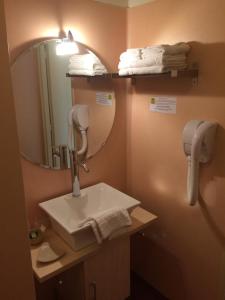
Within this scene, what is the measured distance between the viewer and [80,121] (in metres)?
1.74

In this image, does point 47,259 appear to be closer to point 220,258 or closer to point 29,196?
point 29,196

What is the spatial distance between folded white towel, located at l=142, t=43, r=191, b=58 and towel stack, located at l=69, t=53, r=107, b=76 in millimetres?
367

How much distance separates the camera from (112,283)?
1.60m

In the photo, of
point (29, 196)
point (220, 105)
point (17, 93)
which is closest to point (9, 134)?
point (17, 93)

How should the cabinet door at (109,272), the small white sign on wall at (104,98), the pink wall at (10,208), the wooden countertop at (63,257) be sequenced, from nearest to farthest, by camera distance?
the pink wall at (10,208) < the wooden countertop at (63,257) < the cabinet door at (109,272) < the small white sign on wall at (104,98)

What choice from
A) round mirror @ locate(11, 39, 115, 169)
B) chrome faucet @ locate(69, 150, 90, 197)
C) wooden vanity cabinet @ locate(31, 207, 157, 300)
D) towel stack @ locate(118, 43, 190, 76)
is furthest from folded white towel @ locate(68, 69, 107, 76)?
wooden vanity cabinet @ locate(31, 207, 157, 300)

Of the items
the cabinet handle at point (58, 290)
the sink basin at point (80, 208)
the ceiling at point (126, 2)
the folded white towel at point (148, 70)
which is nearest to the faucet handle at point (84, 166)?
the sink basin at point (80, 208)

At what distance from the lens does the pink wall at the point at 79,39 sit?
1.40 meters

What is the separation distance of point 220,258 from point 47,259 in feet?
3.35

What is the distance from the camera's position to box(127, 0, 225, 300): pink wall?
1417mm

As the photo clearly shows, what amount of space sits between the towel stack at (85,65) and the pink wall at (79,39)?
0.07 m

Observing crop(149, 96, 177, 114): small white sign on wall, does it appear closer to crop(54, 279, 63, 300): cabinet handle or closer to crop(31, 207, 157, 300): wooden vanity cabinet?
crop(31, 207, 157, 300): wooden vanity cabinet

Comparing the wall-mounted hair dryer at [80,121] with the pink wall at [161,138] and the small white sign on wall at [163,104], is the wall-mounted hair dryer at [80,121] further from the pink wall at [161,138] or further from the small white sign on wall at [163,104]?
the small white sign on wall at [163,104]

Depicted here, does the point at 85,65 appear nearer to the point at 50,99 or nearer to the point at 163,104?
the point at 50,99
